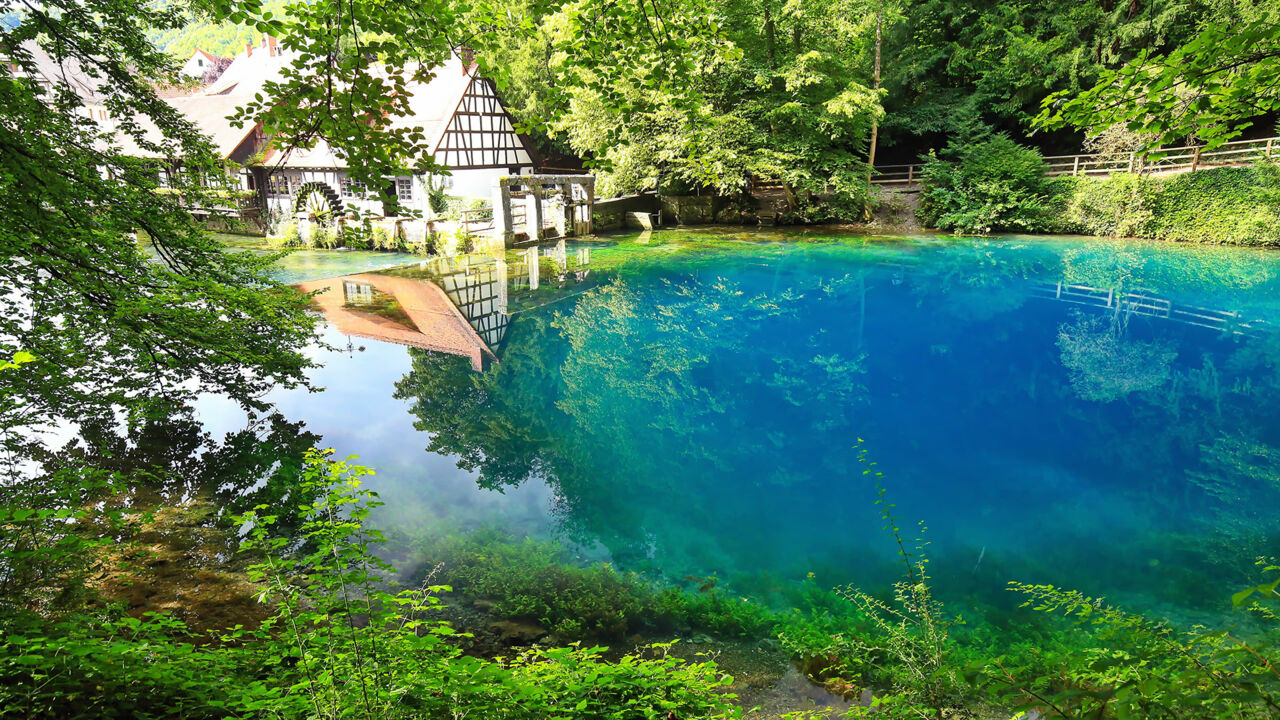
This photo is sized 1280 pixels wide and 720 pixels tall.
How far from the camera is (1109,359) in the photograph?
11.0 meters

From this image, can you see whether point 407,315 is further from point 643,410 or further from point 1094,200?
point 1094,200

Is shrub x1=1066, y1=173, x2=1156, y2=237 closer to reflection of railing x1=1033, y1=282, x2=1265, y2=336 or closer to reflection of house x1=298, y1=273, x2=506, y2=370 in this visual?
reflection of railing x1=1033, y1=282, x2=1265, y2=336

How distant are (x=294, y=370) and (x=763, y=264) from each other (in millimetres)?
14401

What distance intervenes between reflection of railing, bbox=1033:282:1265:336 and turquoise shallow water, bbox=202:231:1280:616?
8 centimetres

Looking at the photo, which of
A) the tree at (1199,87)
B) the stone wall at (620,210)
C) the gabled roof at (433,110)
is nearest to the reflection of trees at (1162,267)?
the tree at (1199,87)

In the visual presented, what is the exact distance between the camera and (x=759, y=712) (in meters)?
3.97

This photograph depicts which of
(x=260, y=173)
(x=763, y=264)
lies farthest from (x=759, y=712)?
(x=260, y=173)

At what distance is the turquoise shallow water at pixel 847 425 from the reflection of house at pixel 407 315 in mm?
168

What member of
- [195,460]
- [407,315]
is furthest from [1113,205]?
[195,460]

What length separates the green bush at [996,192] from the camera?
2342cm

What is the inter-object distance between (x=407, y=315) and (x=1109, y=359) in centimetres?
1261

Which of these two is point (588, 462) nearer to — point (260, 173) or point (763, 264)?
point (763, 264)

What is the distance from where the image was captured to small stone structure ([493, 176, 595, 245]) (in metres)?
20.7

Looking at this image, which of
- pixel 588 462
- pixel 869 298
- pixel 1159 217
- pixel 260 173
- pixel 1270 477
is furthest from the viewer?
pixel 260 173
